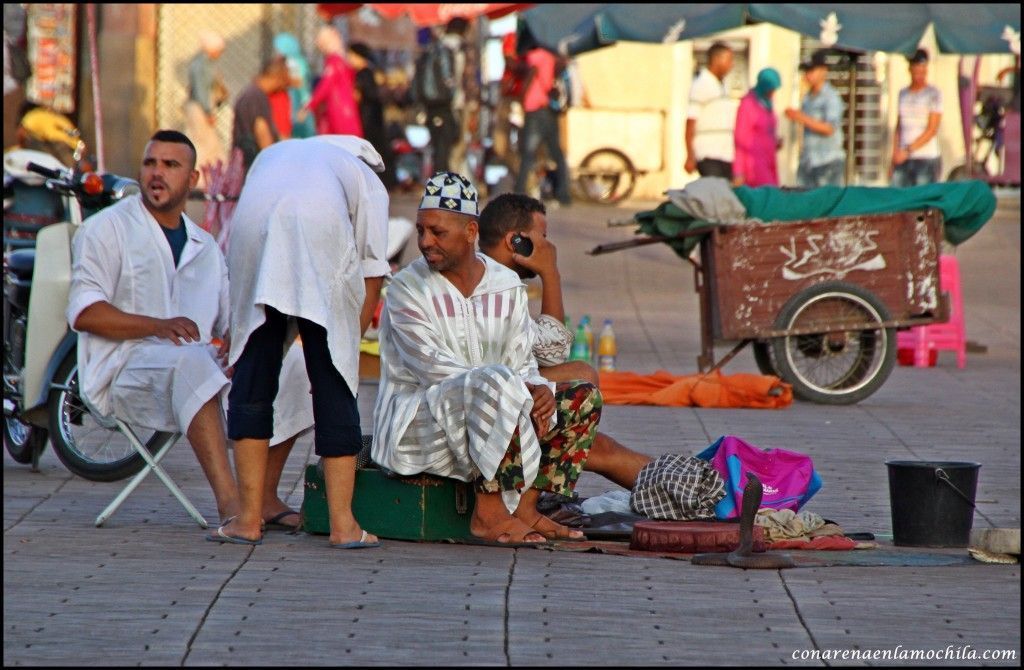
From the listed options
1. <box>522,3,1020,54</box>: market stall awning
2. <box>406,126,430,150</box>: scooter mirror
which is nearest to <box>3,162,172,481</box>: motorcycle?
<box>522,3,1020,54</box>: market stall awning

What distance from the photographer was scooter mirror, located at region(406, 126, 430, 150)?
83.8 feet

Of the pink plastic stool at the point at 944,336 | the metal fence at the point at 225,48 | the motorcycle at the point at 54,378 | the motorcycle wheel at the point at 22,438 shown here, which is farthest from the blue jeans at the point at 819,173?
the motorcycle wheel at the point at 22,438

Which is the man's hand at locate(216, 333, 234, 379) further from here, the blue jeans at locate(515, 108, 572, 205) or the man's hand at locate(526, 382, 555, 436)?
the blue jeans at locate(515, 108, 572, 205)

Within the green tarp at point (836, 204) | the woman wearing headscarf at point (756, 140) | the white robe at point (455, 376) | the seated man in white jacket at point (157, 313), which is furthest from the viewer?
the woman wearing headscarf at point (756, 140)

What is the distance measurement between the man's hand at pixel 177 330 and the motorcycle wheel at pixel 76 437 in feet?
3.32

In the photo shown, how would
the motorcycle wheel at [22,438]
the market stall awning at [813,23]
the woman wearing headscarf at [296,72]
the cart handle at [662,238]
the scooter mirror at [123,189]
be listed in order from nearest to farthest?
1. the motorcycle wheel at [22,438]
2. the scooter mirror at [123,189]
3. the cart handle at [662,238]
4. the market stall awning at [813,23]
5. the woman wearing headscarf at [296,72]

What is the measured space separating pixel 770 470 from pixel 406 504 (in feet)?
4.40

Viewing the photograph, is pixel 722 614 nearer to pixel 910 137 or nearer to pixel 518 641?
pixel 518 641

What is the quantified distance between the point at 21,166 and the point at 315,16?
17.0 meters

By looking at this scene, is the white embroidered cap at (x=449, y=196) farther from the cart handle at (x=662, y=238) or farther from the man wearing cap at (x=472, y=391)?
the cart handle at (x=662, y=238)

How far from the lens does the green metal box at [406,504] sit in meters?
6.28

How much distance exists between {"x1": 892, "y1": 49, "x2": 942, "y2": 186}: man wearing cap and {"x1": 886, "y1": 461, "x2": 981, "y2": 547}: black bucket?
519 inches

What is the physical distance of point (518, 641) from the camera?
15.5 feet

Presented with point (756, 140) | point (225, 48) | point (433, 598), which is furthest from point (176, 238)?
Answer: point (225, 48)
